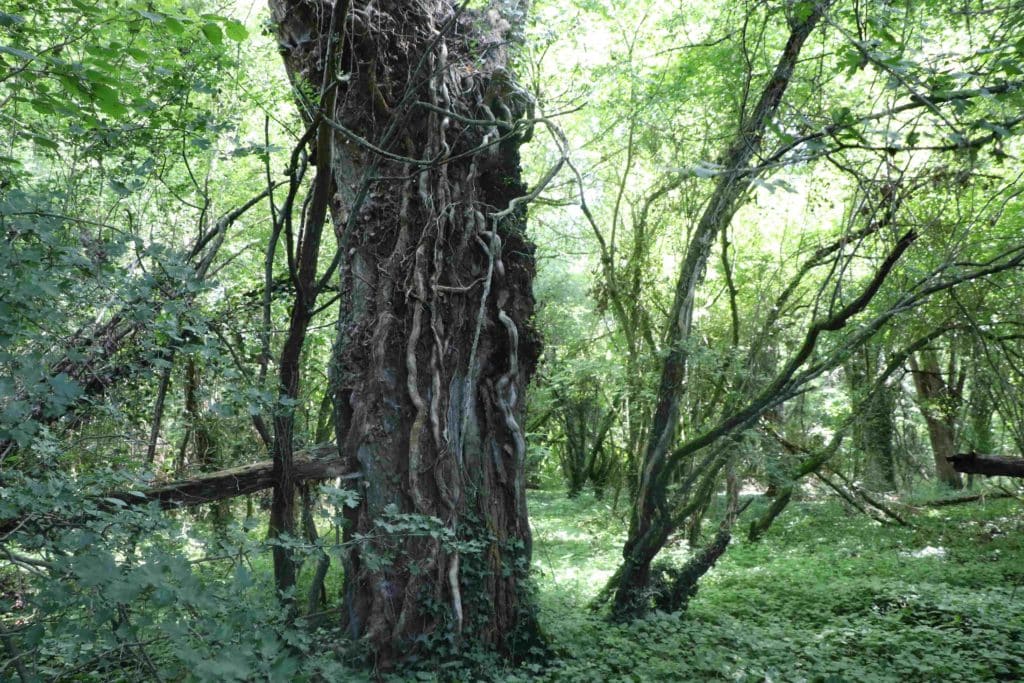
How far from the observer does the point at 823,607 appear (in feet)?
20.1

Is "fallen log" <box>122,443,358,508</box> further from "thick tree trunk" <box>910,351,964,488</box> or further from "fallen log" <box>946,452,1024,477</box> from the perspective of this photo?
"thick tree trunk" <box>910,351,964,488</box>

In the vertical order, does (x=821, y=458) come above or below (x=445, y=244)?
below

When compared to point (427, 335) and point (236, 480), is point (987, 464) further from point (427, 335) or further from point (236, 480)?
point (236, 480)

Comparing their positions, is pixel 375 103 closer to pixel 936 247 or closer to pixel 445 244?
pixel 445 244

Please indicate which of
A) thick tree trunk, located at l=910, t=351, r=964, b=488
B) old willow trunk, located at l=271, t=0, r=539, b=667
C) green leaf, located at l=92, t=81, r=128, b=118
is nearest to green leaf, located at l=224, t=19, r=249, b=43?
green leaf, located at l=92, t=81, r=128, b=118

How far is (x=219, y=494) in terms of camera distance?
3.98 metres

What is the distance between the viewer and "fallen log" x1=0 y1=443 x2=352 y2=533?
3846 millimetres

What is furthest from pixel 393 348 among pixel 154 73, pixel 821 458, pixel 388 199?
pixel 821 458

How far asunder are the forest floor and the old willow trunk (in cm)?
66

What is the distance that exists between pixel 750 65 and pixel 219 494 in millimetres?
4561

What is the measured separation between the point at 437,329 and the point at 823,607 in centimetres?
433

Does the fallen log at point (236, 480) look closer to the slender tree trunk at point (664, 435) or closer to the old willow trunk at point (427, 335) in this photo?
the old willow trunk at point (427, 335)

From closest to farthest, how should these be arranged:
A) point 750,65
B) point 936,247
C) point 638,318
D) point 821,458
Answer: point 750,65, point 936,247, point 821,458, point 638,318

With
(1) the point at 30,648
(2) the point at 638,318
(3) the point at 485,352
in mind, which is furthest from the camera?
(2) the point at 638,318
